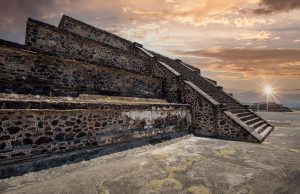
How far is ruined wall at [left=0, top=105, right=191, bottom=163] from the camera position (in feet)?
16.6

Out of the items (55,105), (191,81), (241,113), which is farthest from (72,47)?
(241,113)

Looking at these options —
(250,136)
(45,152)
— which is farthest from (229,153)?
(45,152)

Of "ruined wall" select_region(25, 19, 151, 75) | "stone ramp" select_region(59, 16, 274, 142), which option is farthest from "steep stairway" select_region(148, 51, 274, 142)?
"ruined wall" select_region(25, 19, 151, 75)

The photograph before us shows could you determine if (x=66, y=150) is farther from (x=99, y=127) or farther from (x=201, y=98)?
(x=201, y=98)

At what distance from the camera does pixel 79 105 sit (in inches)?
250

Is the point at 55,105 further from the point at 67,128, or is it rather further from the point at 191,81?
the point at 191,81

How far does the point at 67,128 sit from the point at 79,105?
2.54 feet

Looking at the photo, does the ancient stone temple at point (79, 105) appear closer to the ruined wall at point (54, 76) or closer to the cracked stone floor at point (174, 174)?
the ruined wall at point (54, 76)

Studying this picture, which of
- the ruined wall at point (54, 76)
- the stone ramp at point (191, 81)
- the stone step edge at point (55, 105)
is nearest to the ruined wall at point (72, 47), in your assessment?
the ruined wall at point (54, 76)

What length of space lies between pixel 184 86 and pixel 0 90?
30.5ft

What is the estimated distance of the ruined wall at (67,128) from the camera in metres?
5.07

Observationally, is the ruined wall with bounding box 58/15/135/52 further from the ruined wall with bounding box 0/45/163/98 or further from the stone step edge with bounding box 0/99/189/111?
the stone step edge with bounding box 0/99/189/111

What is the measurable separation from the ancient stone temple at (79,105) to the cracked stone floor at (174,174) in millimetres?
579

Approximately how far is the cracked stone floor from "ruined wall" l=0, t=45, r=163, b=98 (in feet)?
10.1
